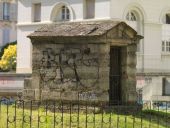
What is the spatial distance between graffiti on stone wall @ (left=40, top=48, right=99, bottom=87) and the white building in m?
25.0

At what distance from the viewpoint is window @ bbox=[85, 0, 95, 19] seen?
4175cm

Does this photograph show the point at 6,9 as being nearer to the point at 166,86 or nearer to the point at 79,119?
the point at 166,86

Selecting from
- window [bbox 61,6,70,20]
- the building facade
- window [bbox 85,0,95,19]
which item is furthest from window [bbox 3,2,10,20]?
window [bbox 85,0,95,19]

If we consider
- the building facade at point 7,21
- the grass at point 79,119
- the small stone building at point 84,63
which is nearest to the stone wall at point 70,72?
the small stone building at point 84,63

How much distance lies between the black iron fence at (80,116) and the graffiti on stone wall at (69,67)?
0.52 meters

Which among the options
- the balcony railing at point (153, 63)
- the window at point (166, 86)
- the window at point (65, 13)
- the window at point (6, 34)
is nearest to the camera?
the window at point (166, 86)

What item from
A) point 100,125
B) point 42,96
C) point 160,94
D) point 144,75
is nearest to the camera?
point 100,125

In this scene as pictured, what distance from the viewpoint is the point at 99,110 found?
13.9 meters

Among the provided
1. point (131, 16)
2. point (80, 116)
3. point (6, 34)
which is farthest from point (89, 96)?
point (6, 34)

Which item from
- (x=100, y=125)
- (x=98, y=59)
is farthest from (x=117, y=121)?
(x=98, y=59)

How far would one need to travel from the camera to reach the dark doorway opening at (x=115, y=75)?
1512 centimetres

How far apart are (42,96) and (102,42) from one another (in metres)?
2.12

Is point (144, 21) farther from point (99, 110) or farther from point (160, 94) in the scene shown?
point (99, 110)

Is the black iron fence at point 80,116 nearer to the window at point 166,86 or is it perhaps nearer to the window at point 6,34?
the window at point 166,86
